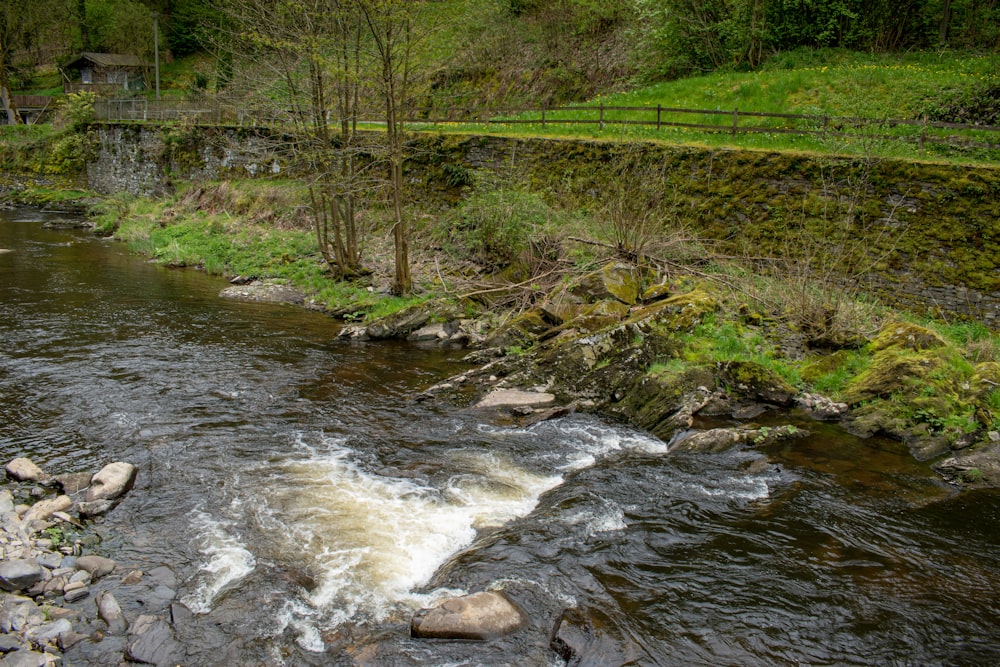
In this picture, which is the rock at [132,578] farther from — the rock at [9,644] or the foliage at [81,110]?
the foliage at [81,110]

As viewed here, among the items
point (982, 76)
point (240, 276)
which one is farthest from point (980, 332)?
point (240, 276)

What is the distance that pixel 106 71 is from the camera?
55.5 m

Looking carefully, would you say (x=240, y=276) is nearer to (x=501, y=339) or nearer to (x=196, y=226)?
(x=196, y=226)

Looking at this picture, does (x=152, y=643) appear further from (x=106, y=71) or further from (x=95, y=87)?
(x=106, y=71)

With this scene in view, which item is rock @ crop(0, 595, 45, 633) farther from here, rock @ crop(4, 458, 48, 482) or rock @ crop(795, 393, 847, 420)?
rock @ crop(795, 393, 847, 420)

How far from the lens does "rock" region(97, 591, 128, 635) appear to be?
5965 millimetres

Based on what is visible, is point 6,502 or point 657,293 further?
point 657,293

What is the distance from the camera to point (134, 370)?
12.3m

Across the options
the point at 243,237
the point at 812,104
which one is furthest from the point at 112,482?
the point at 812,104

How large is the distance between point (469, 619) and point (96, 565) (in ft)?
12.3

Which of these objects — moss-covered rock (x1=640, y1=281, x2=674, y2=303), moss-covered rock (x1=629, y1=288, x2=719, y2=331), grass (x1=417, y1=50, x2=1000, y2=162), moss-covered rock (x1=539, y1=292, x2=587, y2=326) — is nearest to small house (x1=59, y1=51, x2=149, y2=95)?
grass (x1=417, y1=50, x2=1000, y2=162)

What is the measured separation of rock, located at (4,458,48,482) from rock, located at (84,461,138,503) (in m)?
0.72

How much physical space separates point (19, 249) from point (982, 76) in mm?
31172

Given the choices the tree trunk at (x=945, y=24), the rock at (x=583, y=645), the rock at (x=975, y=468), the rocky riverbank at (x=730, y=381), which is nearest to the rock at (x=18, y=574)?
the rock at (x=583, y=645)
